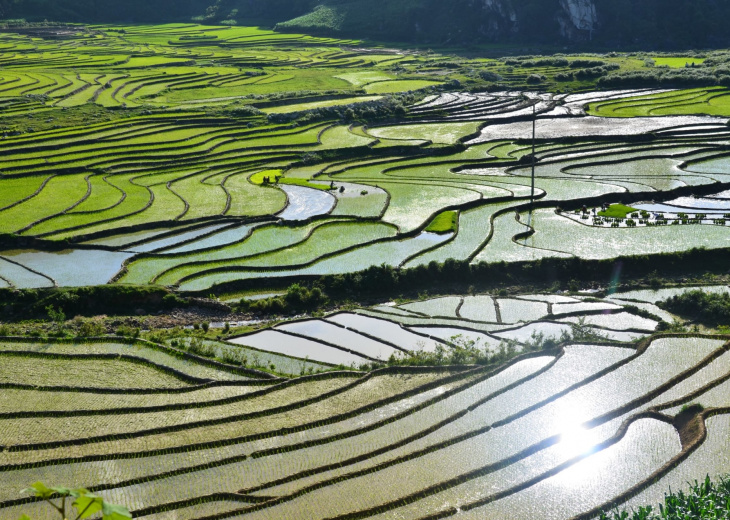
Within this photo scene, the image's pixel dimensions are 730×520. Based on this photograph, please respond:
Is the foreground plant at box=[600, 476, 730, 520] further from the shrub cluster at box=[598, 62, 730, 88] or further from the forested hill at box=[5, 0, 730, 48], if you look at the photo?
the forested hill at box=[5, 0, 730, 48]

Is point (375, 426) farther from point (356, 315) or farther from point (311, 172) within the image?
point (311, 172)

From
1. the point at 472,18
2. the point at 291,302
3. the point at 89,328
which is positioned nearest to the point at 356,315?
the point at 291,302

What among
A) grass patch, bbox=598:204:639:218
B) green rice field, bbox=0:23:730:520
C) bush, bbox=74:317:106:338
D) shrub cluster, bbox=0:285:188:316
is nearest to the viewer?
green rice field, bbox=0:23:730:520

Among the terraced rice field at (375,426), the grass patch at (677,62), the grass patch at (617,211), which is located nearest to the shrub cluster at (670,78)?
the grass patch at (677,62)

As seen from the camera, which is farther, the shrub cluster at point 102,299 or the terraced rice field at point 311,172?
the terraced rice field at point 311,172

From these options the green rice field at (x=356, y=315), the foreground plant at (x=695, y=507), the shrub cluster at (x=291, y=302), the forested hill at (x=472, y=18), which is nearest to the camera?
the foreground plant at (x=695, y=507)

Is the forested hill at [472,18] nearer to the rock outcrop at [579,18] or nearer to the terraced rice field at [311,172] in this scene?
the rock outcrop at [579,18]

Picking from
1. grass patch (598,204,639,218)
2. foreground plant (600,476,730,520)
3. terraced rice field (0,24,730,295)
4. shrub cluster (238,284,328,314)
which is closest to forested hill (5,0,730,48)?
terraced rice field (0,24,730,295)
